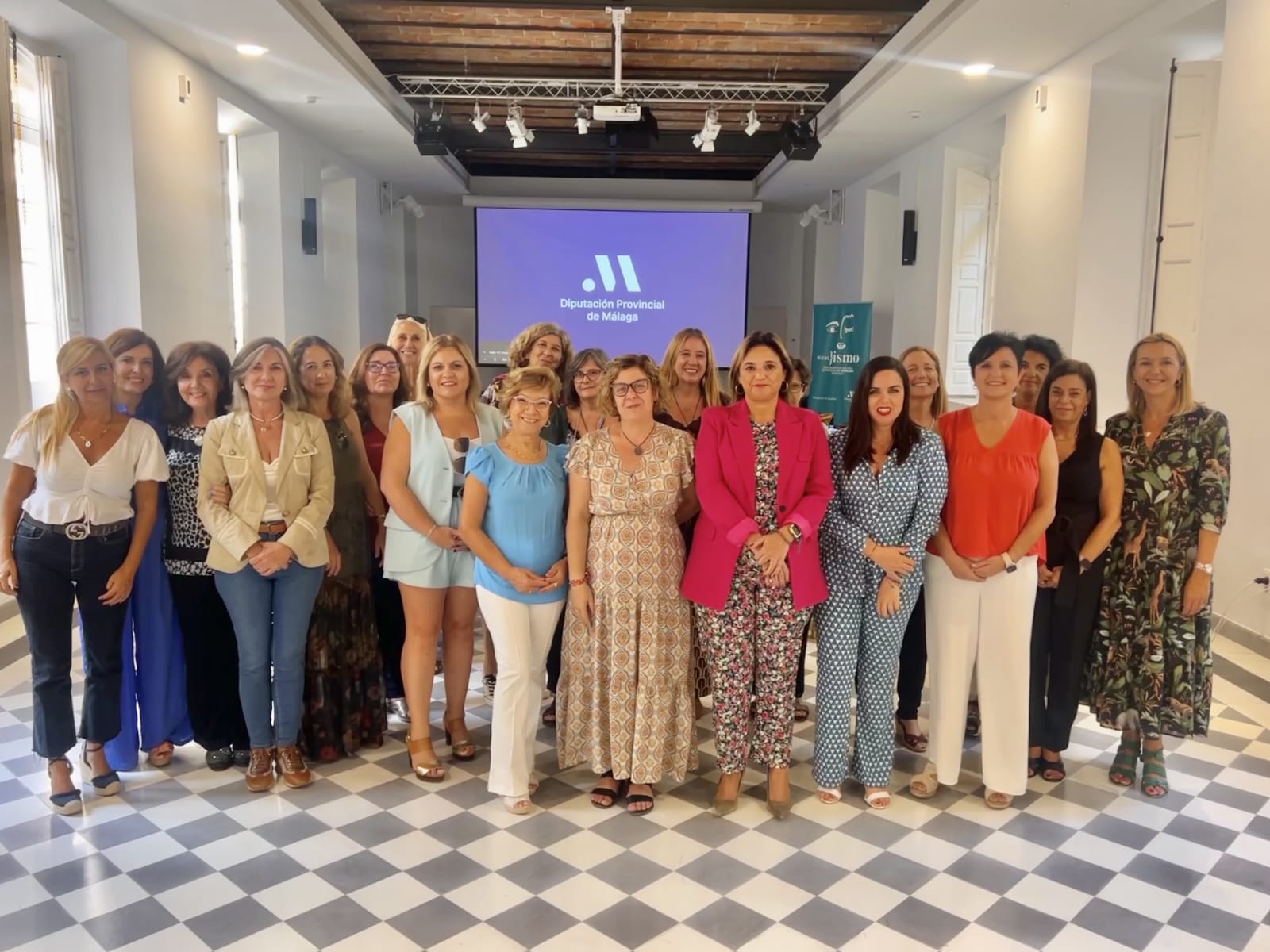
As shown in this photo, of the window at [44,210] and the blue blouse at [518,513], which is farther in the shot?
the window at [44,210]

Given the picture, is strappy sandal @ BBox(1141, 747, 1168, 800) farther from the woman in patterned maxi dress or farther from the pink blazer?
the woman in patterned maxi dress

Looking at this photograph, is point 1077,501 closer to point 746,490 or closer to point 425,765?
point 746,490

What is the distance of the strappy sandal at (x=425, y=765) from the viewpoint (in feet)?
10.8

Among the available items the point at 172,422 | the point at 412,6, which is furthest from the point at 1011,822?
the point at 412,6

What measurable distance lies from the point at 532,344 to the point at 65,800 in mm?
2242

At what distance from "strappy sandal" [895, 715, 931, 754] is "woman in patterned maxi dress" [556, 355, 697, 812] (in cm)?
103

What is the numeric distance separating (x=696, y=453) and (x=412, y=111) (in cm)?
655

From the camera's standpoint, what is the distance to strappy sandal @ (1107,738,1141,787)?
10.9 feet

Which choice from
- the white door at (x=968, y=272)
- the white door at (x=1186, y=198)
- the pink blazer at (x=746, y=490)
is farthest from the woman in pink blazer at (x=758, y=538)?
Result: the white door at (x=968, y=272)

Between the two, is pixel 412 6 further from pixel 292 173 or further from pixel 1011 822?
pixel 1011 822

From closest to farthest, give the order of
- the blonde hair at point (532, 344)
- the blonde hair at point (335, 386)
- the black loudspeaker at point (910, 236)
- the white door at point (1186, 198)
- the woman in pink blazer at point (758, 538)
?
1. the woman in pink blazer at point (758, 538)
2. the blonde hair at point (335, 386)
3. the blonde hair at point (532, 344)
4. the white door at point (1186, 198)
5. the black loudspeaker at point (910, 236)

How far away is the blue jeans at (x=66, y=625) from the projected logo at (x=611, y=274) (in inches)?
321

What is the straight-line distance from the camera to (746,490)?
2912 mm

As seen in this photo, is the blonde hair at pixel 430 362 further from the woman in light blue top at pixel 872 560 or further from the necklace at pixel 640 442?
the woman in light blue top at pixel 872 560
